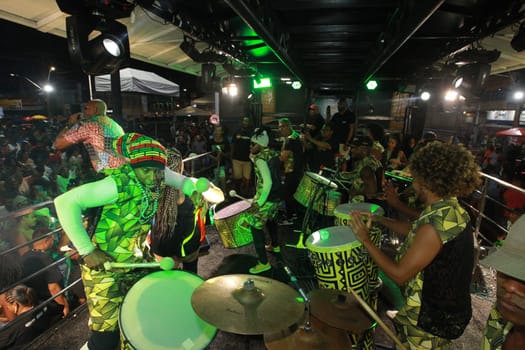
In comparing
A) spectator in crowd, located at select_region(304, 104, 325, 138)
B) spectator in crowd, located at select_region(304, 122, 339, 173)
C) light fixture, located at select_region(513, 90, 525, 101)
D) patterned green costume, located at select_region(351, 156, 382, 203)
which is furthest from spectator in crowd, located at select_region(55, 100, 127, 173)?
light fixture, located at select_region(513, 90, 525, 101)

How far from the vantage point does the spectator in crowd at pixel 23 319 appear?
241cm

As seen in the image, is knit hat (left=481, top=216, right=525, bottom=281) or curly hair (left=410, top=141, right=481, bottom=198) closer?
knit hat (left=481, top=216, right=525, bottom=281)

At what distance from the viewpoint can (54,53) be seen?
1925 centimetres

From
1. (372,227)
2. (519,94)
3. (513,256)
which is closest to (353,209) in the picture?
(372,227)

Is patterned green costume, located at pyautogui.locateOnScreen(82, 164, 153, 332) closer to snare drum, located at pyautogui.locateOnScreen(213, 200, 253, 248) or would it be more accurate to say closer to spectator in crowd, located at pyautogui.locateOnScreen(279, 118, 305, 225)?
snare drum, located at pyautogui.locateOnScreen(213, 200, 253, 248)

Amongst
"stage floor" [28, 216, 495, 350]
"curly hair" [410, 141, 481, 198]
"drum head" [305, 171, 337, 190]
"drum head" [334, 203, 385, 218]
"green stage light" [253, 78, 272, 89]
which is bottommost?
"stage floor" [28, 216, 495, 350]

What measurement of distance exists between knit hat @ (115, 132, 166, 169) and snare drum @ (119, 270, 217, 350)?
653mm

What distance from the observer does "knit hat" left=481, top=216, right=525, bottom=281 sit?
97cm

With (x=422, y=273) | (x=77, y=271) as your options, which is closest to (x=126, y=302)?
(x=422, y=273)

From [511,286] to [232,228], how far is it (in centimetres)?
273

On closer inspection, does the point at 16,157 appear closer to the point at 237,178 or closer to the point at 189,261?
the point at 237,178

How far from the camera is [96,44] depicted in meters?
2.85

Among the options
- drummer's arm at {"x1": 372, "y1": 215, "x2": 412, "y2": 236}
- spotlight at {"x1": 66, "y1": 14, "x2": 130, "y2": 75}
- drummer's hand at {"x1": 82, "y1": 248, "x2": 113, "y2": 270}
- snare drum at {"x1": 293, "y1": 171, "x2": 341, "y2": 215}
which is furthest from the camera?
snare drum at {"x1": 293, "y1": 171, "x2": 341, "y2": 215}

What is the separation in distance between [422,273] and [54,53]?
24.0 meters
